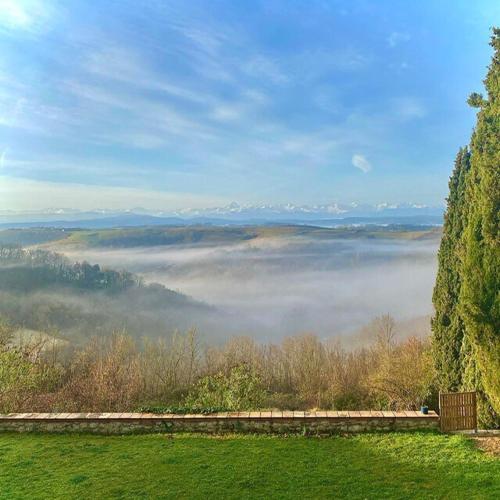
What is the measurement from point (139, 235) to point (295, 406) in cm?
10974

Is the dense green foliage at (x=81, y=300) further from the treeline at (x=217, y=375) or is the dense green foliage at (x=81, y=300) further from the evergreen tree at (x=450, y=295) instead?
the evergreen tree at (x=450, y=295)

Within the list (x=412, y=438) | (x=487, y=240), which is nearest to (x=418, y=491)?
(x=412, y=438)

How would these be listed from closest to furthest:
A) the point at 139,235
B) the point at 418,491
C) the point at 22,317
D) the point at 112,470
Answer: the point at 418,491 → the point at 112,470 → the point at 22,317 → the point at 139,235

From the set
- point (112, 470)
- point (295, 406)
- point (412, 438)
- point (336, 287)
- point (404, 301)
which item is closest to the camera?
point (112, 470)

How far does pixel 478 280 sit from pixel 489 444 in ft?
11.2

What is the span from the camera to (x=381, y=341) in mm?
37438

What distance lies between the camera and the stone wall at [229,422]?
31.6 ft

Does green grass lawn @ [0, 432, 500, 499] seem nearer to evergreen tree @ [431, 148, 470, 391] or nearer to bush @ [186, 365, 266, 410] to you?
evergreen tree @ [431, 148, 470, 391]

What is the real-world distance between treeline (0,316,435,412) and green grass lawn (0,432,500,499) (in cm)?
218

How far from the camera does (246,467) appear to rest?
7.75m

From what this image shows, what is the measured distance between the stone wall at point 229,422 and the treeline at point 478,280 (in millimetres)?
1997

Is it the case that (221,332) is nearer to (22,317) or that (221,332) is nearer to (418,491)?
(22,317)

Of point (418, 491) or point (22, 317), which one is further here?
point (22, 317)

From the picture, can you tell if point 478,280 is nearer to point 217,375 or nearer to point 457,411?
point 457,411
